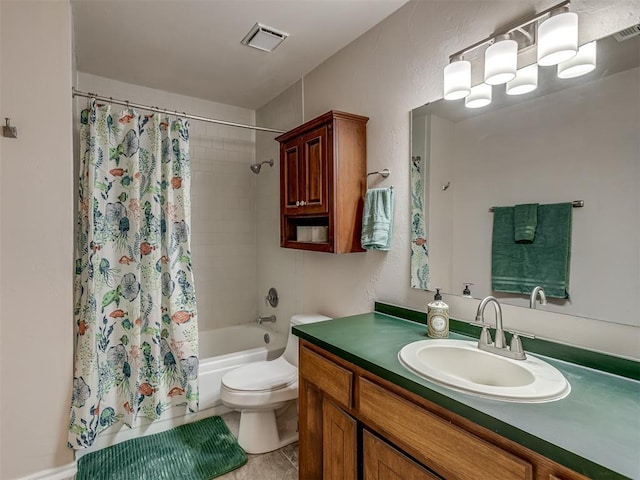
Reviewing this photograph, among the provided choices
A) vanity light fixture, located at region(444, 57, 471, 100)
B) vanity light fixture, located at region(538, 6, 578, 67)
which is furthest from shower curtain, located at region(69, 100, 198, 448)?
vanity light fixture, located at region(538, 6, 578, 67)

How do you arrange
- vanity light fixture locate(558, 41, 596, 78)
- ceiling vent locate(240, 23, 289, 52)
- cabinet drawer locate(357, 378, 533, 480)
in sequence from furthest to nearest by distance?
1. ceiling vent locate(240, 23, 289, 52)
2. vanity light fixture locate(558, 41, 596, 78)
3. cabinet drawer locate(357, 378, 533, 480)

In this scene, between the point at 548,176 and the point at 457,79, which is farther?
the point at 457,79

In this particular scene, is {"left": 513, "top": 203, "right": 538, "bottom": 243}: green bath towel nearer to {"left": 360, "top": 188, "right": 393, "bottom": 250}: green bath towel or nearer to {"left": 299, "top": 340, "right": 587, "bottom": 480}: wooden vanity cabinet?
{"left": 360, "top": 188, "right": 393, "bottom": 250}: green bath towel

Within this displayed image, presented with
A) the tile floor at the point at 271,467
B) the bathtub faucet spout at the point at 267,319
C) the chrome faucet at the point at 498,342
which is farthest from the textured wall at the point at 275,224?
the chrome faucet at the point at 498,342

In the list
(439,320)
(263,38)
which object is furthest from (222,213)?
(439,320)

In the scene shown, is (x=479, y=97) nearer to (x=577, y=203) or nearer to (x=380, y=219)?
(x=577, y=203)

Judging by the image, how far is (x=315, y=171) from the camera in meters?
2.06

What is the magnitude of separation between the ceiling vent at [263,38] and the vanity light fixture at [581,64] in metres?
1.51

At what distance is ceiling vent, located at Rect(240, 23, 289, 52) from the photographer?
202 cm

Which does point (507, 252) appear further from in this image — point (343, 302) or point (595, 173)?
A: point (343, 302)

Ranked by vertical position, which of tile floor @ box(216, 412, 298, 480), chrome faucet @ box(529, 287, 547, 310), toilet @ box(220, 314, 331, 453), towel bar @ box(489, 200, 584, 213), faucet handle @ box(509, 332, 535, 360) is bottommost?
tile floor @ box(216, 412, 298, 480)

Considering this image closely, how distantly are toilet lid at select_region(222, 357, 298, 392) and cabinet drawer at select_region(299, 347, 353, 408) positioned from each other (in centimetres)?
50

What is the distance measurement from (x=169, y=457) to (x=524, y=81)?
2.54 m

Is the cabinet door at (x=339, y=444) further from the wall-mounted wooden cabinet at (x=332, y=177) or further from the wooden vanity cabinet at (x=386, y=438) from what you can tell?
the wall-mounted wooden cabinet at (x=332, y=177)
